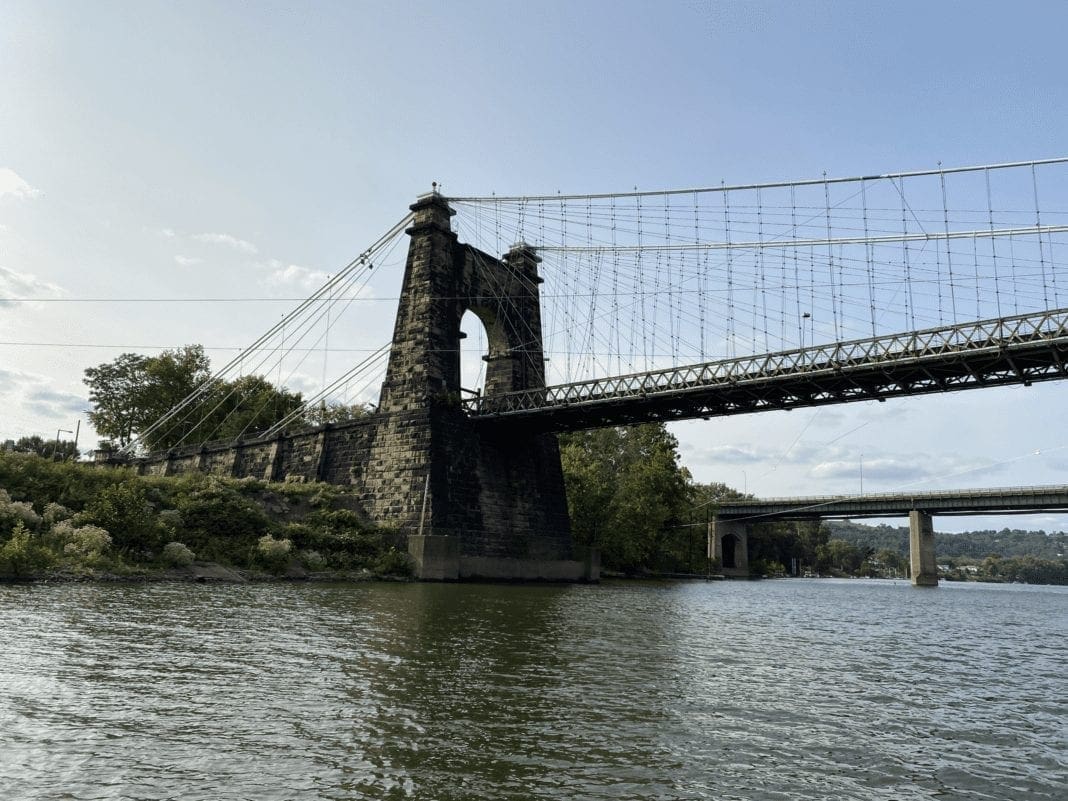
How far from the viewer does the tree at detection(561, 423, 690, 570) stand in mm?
54688

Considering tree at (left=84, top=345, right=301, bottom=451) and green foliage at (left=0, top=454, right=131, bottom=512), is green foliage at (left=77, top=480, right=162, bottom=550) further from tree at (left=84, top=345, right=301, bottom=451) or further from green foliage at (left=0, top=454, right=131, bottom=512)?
tree at (left=84, top=345, right=301, bottom=451)

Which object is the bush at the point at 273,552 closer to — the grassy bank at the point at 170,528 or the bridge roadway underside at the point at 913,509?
the grassy bank at the point at 170,528

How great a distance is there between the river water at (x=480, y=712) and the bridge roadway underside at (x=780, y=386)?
1584 cm

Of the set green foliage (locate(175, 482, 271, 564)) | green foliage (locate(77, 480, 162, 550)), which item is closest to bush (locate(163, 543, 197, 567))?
green foliage (locate(77, 480, 162, 550))

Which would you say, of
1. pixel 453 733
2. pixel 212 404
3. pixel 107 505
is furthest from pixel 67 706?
pixel 212 404

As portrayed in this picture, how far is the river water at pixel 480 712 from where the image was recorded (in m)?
6.02

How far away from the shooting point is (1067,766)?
7.49 meters

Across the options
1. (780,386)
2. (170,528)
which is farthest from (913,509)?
(170,528)

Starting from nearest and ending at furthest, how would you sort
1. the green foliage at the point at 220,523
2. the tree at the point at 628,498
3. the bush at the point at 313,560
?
1. the green foliage at the point at 220,523
2. the bush at the point at 313,560
3. the tree at the point at 628,498

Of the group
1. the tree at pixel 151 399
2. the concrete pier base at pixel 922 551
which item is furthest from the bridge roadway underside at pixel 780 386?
the concrete pier base at pixel 922 551

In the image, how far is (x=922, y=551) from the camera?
265 feet

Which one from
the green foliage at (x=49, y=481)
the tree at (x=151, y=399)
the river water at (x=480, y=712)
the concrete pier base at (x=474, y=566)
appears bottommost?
the river water at (x=480, y=712)

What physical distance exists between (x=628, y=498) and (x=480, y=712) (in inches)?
1973

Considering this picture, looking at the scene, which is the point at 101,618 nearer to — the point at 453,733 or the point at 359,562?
the point at 453,733
